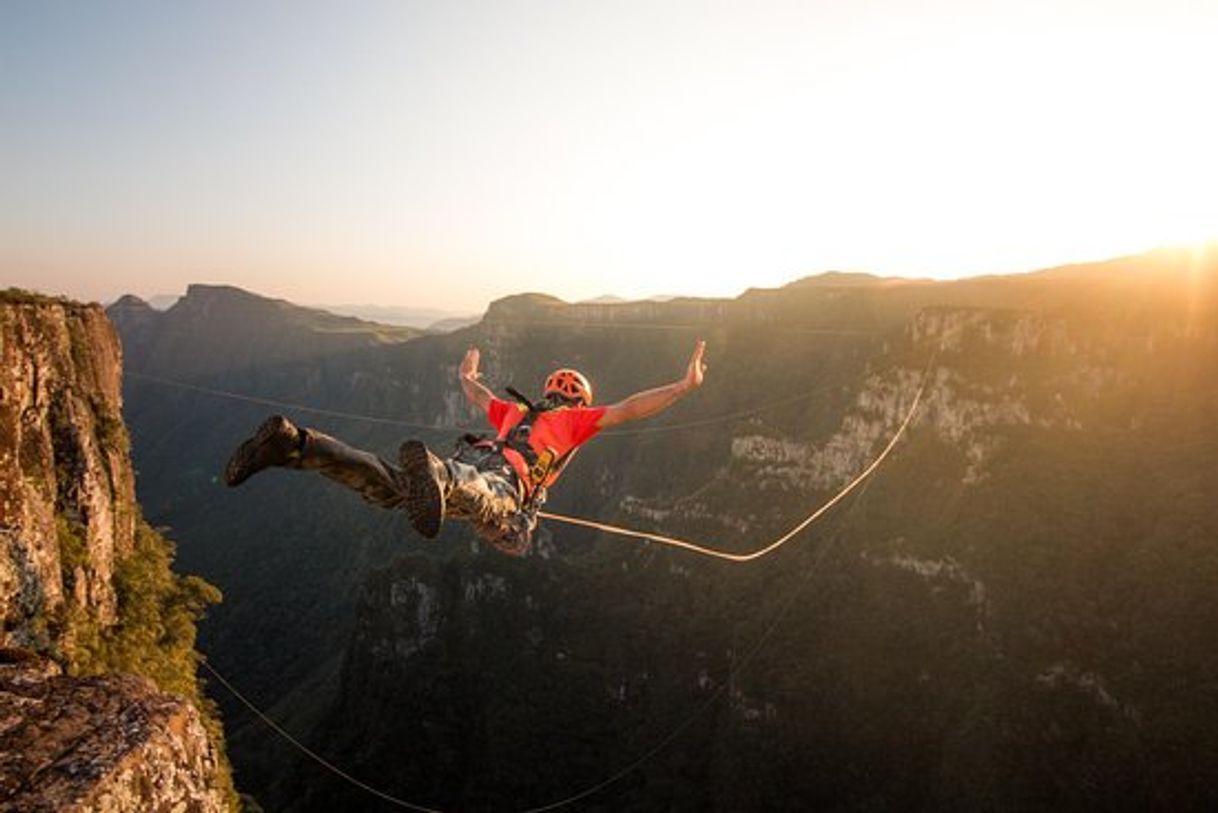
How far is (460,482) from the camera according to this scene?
7.47 metres

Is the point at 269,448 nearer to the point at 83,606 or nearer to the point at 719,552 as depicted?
the point at 83,606

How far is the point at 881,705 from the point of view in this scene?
50906mm

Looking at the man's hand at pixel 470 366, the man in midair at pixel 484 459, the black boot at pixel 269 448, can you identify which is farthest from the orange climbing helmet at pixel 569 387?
the black boot at pixel 269 448

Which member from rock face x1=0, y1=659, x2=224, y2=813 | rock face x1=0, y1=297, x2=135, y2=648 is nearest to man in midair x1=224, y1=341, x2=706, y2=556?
rock face x1=0, y1=659, x2=224, y2=813

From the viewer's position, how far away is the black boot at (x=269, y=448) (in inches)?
226

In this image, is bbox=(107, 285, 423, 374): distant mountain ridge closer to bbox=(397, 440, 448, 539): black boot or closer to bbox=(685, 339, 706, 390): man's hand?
bbox=(685, 339, 706, 390): man's hand

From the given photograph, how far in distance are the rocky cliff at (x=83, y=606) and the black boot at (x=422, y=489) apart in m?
2.78

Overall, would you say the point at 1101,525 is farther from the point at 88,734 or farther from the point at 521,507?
the point at 88,734

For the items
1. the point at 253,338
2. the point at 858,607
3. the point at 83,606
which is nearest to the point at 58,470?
the point at 83,606

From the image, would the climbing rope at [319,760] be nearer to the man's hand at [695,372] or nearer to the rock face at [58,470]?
the rock face at [58,470]

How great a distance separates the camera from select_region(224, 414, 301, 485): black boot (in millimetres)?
5742

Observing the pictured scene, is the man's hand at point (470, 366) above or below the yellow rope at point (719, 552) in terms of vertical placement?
above

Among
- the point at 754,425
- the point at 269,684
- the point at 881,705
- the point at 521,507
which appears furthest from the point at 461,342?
the point at 521,507

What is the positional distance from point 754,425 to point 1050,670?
31620 millimetres
